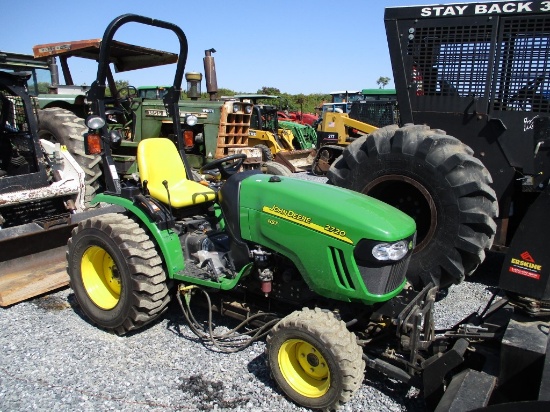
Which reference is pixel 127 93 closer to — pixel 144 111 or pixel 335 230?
pixel 144 111

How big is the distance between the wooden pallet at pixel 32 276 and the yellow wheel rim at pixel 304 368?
8.02 feet

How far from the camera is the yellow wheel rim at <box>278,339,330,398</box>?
2.64 metres

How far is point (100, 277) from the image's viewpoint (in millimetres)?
3773

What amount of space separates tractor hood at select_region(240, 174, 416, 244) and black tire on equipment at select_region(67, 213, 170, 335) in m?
0.84

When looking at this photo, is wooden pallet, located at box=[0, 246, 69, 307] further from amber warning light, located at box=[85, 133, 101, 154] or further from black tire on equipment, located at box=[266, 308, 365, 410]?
black tire on equipment, located at box=[266, 308, 365, 410]

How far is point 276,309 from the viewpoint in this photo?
3234 millimetres

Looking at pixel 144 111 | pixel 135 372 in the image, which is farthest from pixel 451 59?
pixel 144 111

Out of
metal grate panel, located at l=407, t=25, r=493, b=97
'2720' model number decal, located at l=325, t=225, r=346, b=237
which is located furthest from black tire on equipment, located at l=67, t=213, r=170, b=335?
metal grate panel, located at l=407, t=25, r=493, b=97

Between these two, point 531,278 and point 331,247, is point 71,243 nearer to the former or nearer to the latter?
point 331,247

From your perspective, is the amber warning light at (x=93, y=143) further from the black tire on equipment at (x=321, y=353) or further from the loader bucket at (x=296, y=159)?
the loader bucket at (x=296, y=159)

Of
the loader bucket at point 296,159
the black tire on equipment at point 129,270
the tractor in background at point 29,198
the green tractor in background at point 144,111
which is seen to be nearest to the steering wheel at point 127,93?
the green tractor in background at point 144,111

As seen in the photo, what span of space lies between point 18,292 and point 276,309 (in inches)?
89.2

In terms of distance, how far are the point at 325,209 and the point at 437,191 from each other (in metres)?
1.43

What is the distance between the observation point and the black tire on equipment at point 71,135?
6516 mm
